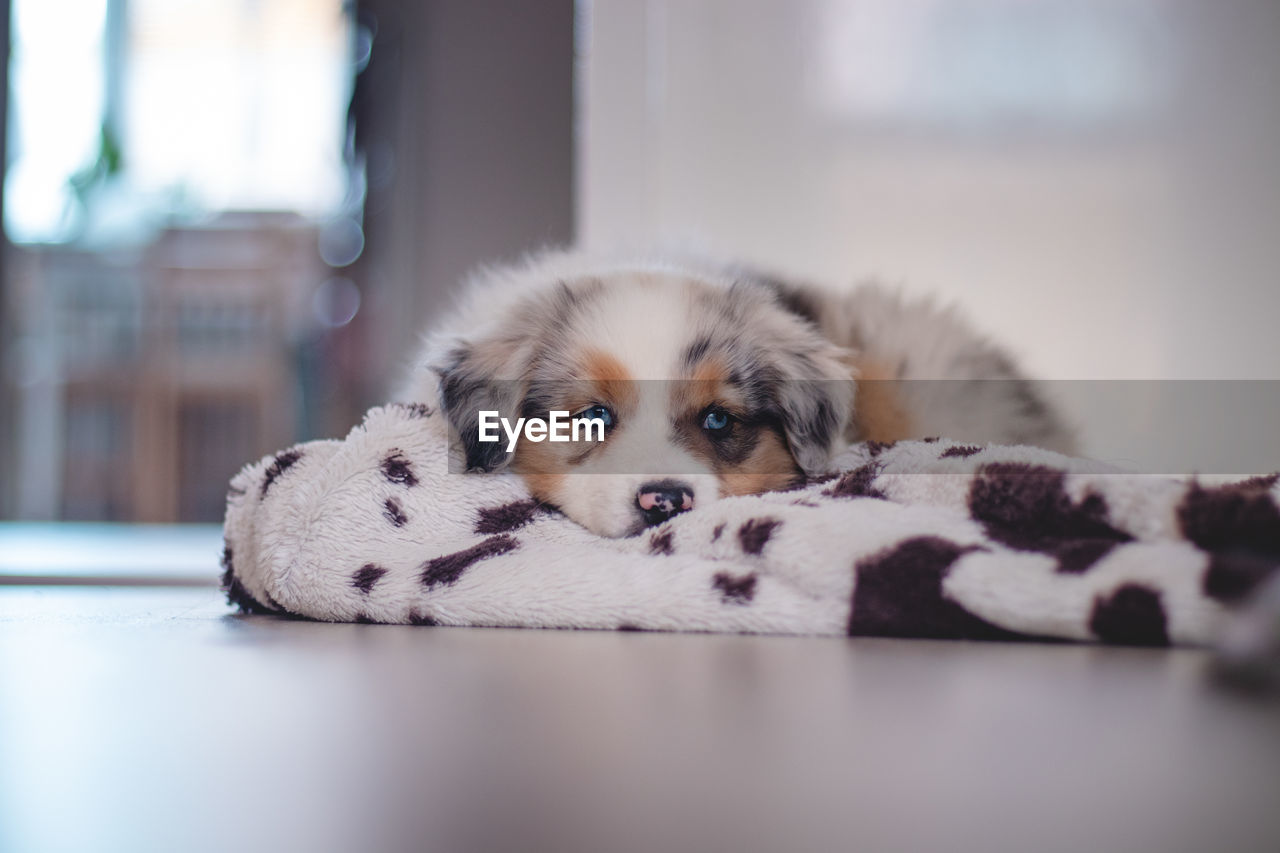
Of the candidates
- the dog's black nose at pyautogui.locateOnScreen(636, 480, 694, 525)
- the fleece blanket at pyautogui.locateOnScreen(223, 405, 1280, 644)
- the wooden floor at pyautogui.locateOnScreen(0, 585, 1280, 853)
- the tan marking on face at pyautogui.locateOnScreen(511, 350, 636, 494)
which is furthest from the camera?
the tan marking on face at pyautogui.locateOnScreen(511, 350, 636, 494)

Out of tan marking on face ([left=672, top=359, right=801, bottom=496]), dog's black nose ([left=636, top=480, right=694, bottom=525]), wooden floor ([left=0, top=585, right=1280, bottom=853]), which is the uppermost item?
tan marking on face ([left=672, top=359, right=801, bottom=496])

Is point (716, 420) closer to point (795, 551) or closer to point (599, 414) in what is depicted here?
point (599, 414)

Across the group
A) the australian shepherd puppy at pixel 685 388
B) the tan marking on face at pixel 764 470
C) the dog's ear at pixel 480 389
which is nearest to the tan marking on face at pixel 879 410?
the australian shepherd puppy at pixel 685 388

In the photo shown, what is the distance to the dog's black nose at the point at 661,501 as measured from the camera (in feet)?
4.06

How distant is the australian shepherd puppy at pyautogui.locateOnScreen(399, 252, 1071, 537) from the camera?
1325mm

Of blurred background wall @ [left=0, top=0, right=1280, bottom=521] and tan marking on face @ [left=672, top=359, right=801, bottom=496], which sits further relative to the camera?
blurred background wall @ [left=0, top=0, right=1280, bottom=521]

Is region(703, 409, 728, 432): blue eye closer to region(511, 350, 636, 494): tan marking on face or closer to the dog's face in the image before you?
the dog's face

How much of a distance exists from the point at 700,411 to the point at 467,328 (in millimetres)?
488

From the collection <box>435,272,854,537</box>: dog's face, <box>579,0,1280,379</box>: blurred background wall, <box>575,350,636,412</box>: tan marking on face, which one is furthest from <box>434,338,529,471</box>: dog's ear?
<box>579,0,1280,379</box>: blurred background wall

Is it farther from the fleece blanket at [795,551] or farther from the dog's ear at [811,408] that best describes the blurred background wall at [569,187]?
the fleece blanket at [795,551]

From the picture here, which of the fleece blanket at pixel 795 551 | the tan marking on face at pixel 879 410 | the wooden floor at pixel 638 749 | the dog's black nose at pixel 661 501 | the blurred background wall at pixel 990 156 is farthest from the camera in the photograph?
the blurred background wall at pixel 990 156

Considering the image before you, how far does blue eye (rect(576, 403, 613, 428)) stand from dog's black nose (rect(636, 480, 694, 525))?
15cm

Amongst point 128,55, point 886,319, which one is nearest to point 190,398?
point 128,55

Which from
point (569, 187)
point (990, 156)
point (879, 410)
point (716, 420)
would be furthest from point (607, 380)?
point (569, 187)
